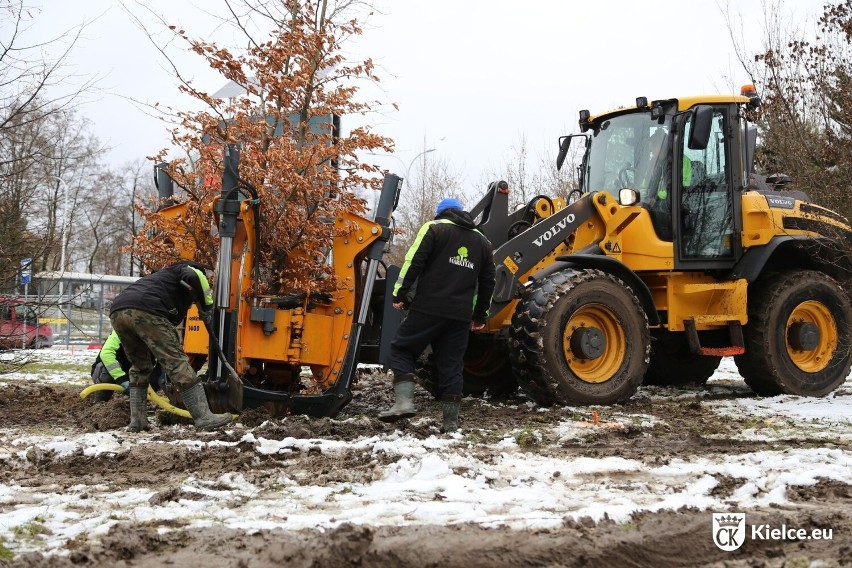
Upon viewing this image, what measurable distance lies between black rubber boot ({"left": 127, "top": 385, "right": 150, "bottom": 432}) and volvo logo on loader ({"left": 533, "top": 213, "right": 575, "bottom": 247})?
12.5ft

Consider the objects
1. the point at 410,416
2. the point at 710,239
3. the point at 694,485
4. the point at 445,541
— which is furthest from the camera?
the point at 710,239

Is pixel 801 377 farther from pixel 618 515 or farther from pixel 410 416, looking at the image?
pixel 618 515

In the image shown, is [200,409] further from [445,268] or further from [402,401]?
[445,268]

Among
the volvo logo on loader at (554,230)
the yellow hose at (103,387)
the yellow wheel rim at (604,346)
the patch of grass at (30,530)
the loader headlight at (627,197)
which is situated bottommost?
the patch of grass at (30,530)

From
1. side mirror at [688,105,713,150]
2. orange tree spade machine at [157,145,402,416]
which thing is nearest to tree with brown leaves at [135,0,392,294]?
orange tree spade machine at [157,145,402,416]

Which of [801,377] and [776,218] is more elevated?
[776,218]

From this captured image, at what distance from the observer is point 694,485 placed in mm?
4859

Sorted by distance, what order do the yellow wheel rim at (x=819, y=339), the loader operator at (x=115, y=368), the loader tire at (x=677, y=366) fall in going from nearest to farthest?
the loader operator at (x=115, y=368), the yellow wheel rim at (x=819, y=339), the loader tire at (x=677, y=366)

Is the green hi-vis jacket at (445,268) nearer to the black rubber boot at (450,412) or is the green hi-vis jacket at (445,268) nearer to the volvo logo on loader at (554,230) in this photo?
the black rubber boot at (450,412)

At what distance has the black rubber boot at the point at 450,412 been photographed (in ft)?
22.8

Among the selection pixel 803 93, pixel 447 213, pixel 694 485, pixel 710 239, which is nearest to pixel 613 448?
pixel 694 485

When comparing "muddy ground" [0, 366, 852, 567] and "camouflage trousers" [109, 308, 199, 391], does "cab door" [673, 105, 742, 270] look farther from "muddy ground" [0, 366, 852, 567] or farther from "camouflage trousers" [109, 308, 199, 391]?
"camouflage trousers" [109, 308, 199, 391]

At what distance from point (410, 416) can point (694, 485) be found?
2715 millimetres

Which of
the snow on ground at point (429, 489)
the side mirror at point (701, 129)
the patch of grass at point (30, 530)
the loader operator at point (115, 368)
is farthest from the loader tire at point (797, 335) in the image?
the patch of grass at point (30, 530)
